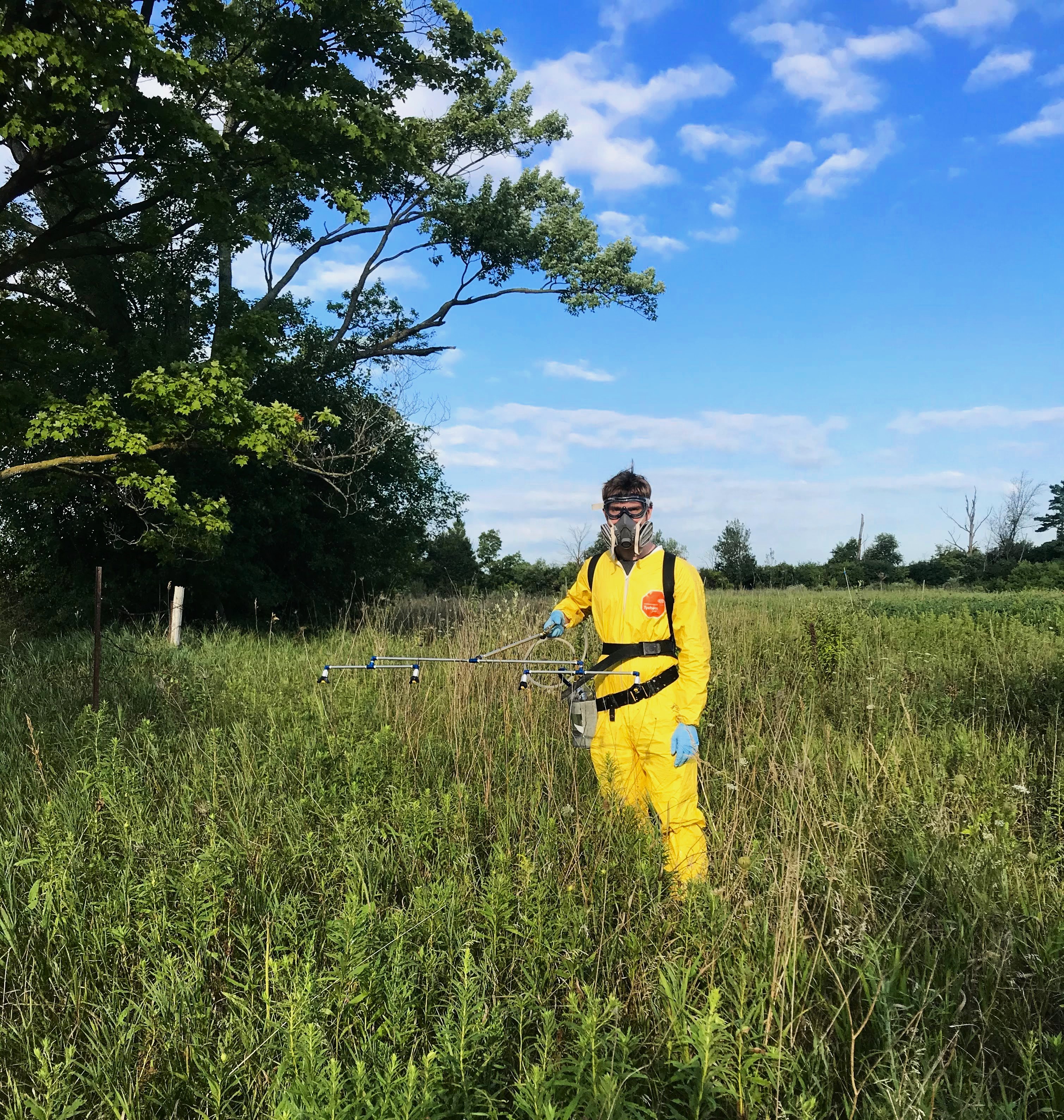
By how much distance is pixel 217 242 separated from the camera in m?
14.6

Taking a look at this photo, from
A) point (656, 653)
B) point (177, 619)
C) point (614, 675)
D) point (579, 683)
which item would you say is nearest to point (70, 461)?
point (177, 619)

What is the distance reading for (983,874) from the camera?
369 centimetres

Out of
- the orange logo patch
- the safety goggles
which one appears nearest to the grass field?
the orange logo patch

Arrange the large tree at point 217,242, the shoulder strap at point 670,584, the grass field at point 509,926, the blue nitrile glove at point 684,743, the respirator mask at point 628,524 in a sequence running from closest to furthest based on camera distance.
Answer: the grass field at point 509,926 → the blue nitrile glove at point 684,743 → the shoulder strap at point 670,584 → the respirator mask at point 628,524 → the large tree at point 217,242

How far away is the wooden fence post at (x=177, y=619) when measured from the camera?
12.8 m

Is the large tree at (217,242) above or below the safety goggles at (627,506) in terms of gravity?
above

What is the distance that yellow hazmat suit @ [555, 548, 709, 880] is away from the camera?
13.5 feet

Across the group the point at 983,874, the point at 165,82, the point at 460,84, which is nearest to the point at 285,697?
the point at 983,874

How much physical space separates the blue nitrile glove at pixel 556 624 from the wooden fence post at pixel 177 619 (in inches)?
375

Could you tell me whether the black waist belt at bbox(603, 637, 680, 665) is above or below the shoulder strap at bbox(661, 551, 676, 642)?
below

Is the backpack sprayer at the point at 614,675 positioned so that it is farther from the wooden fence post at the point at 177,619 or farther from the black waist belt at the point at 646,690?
the wooden fence post at the point at 177,619

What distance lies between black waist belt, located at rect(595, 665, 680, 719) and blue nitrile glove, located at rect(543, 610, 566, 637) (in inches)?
23.9

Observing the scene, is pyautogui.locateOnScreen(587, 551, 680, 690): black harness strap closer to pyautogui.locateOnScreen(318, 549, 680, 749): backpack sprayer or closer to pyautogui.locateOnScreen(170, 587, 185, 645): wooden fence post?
pyautogui.locateOnScreen(318, 549, 680, 749): backpack sprayer

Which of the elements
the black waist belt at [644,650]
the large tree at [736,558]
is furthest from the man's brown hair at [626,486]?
the large tree at [736,558]
